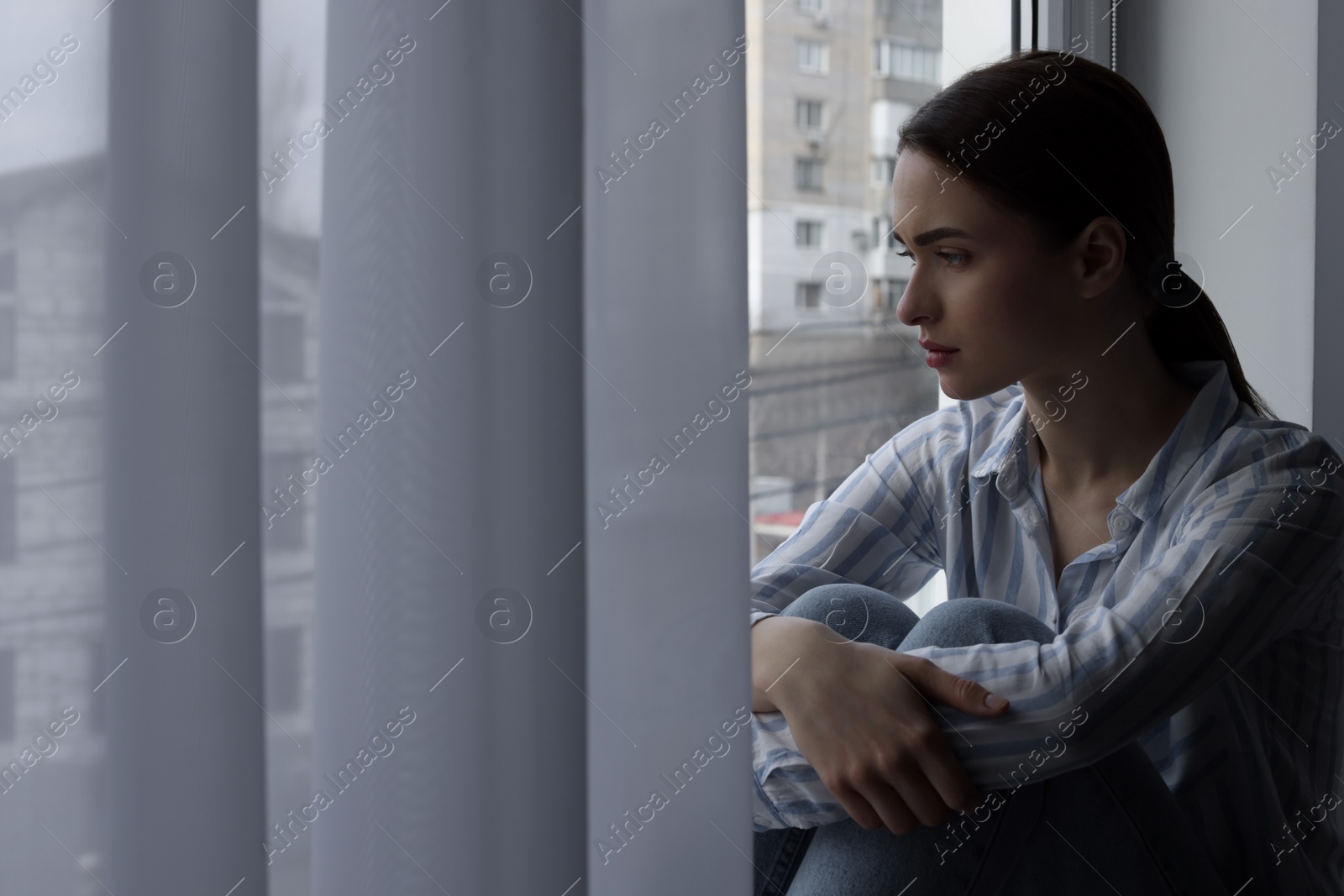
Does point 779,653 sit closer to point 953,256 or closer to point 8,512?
point 953,256

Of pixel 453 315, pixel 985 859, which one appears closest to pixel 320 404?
pixel 453 315

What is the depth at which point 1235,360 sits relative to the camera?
0.95m

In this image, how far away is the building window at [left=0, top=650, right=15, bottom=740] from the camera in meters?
0.42

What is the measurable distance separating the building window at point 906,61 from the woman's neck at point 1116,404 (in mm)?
460

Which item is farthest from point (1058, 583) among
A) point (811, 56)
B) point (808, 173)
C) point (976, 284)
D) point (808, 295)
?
point (811, 56)

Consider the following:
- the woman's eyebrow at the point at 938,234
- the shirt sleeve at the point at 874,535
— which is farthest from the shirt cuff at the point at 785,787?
the woman's eyebrow at the point at 938,234

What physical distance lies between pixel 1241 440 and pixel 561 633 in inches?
24.7

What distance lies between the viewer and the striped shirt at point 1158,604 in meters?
0.67

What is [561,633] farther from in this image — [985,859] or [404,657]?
[985,859]

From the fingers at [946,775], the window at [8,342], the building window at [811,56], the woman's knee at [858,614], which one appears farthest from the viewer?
the building window at [811,56]

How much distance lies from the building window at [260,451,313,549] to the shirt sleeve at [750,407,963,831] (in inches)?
16.8

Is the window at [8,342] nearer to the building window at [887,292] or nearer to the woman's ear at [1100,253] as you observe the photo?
the woman's ear at [1100,253]

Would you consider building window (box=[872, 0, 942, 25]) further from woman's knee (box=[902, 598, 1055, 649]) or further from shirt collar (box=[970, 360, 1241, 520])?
woman's knee (box=[902, 598, 1055, 649])

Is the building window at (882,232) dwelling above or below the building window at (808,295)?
above
